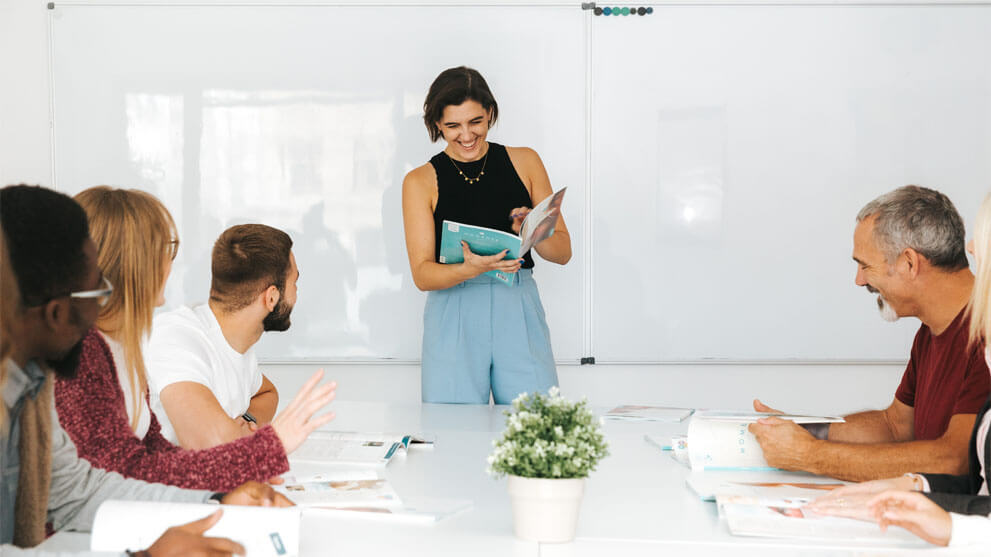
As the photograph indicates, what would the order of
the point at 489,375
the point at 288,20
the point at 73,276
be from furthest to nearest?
the point at 288,20
the point at 489,375
the point at 73,276

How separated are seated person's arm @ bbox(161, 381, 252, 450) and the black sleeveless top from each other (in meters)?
1.19

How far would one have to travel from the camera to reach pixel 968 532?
4.71ft

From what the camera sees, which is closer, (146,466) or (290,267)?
(146,466)

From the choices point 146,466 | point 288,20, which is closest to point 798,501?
point 146,466

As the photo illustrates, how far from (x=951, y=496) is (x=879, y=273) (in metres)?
0.70

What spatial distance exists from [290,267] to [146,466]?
2.71 ft

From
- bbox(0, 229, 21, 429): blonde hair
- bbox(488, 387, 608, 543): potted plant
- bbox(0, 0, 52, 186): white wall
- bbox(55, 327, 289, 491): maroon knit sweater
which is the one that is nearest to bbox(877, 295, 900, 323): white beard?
bbox(488, 387, 608, 543): potted plant

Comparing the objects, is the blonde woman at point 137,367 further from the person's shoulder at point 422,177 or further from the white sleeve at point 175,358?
the person's shoulder at point 422,177

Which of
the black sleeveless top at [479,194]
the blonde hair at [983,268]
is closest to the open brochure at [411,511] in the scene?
the blonde hair at [983,268]

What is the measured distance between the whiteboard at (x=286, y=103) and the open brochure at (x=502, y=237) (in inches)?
41.3

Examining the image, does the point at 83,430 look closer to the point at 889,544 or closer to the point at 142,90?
the point at 889,544

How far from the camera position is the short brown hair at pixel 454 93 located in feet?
9.69

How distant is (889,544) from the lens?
146 centimetres

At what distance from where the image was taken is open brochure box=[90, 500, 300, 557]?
1.30m
